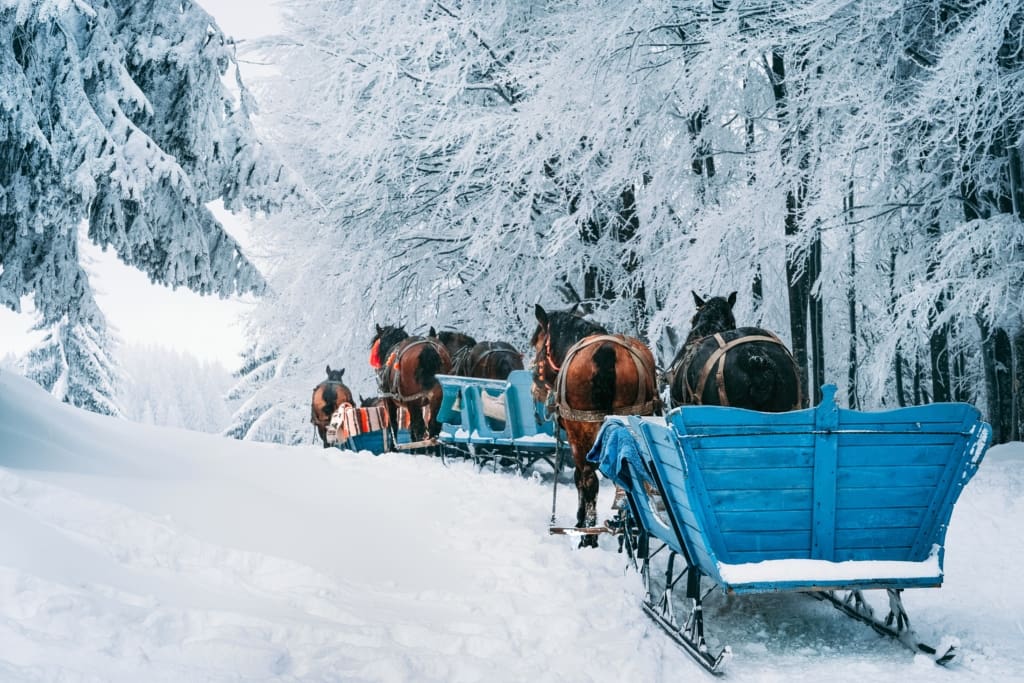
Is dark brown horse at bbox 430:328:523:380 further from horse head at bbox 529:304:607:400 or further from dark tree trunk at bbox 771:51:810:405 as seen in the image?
horse head at bbox 529:304:607:400

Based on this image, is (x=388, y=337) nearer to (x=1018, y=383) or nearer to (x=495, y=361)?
(x=495, y=361)

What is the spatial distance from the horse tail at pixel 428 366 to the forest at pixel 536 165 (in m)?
1.81

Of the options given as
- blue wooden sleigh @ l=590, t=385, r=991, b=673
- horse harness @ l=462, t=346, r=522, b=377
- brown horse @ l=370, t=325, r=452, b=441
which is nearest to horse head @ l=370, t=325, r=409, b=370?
brown horse @ l=370, t=325, r=452, b=441

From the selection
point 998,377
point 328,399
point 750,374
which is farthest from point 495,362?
point 998,377

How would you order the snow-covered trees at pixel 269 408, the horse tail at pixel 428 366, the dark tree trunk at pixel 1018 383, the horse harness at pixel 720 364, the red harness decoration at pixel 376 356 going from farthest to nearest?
the snow-covered trees at pixel 269 408, the red harness decoration at pixel 376 356, the horse tail at pixel 428 366, the dark tree trunk at pixel 1018 383, the horse harness at pixel 720 364

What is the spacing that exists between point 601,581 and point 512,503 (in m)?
3.18

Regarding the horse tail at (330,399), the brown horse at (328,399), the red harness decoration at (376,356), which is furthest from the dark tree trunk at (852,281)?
the horse tail at (330,399)

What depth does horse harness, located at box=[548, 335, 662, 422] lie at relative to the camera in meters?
7.71

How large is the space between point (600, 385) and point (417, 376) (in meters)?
7.20

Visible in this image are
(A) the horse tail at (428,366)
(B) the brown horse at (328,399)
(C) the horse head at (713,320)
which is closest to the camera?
(C) the horse head at (713,320)

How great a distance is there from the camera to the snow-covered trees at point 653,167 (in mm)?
8953

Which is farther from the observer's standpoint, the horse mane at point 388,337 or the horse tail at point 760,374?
the horse mane at point 388,337

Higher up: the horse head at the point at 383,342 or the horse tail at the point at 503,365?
the horse head at the point at 383,342

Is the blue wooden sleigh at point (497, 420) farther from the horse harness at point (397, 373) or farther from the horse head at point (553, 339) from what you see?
the horse head at point (553, 339)
